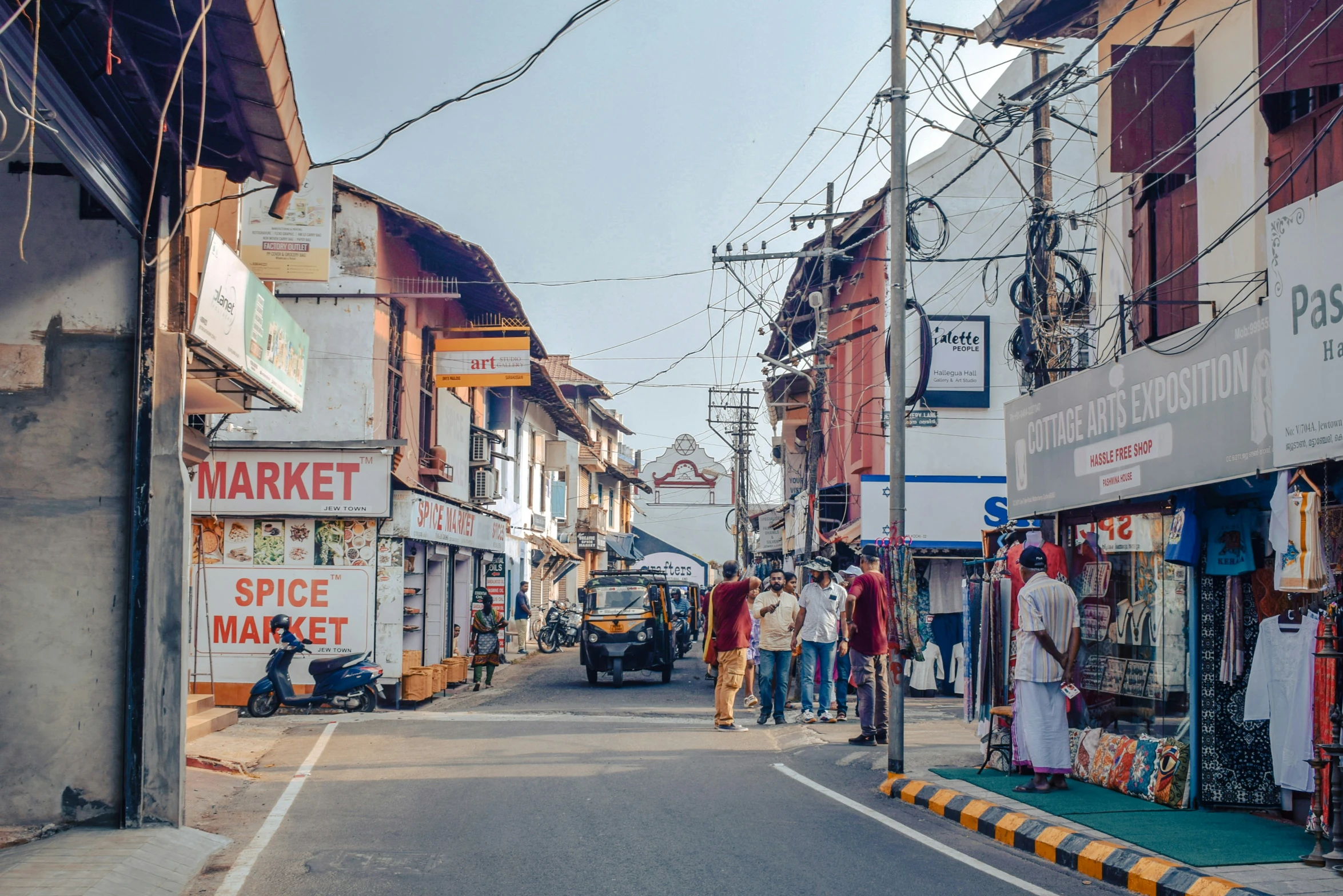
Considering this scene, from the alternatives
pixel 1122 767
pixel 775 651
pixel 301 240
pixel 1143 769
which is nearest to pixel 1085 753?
pixel 1122 767

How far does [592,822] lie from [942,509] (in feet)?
48.4

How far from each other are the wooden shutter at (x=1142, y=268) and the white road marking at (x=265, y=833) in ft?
29.6

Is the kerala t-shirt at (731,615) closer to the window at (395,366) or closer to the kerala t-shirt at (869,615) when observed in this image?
the kerala t-shirt at (869,615)

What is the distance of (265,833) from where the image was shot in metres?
8.62

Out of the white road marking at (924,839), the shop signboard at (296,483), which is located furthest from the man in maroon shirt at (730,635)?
the shop signboard at (296,483)

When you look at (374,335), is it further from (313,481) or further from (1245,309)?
(1245,309)

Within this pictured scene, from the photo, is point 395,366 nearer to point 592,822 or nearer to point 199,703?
point 199,703

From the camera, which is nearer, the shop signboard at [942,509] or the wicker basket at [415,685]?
the wicker basket at [415,685]

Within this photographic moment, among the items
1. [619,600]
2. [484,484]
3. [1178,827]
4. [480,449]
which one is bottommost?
[1178,827]

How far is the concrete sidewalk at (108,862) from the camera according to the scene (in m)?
6.54

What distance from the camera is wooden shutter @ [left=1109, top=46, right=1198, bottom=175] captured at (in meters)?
11.8

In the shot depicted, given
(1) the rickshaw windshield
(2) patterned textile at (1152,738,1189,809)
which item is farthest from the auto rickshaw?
(2) patterned textile at (1152,738,1189,809)

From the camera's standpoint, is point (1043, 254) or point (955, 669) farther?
point (955, 669)

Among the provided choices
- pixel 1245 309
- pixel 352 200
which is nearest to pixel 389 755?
pixel 1245 309
